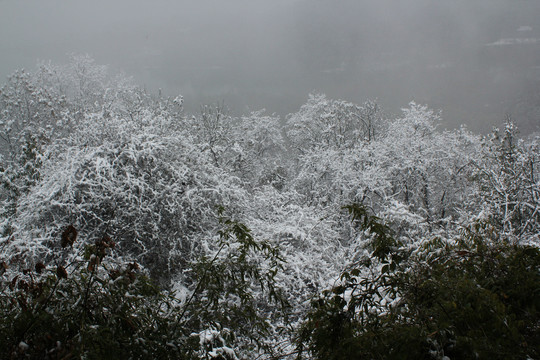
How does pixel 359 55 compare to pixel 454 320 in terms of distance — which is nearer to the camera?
pixel 454 320

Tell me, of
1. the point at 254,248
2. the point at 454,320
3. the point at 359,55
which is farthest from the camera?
the point at 359,55

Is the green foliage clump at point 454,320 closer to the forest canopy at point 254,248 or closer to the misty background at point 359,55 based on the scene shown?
the forest canopy at point 254,248

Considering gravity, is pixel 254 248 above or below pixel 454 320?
above

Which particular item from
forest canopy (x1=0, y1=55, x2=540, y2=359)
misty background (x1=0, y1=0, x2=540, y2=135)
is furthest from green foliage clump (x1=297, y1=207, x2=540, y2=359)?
misty background (x1=0, y1=0, x2=540, y2=135)

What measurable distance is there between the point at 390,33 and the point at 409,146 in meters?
119

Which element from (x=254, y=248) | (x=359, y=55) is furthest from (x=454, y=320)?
(x=359, y=55)

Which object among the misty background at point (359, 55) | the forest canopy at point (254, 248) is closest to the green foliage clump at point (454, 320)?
the forest canopy at point (254, 248)

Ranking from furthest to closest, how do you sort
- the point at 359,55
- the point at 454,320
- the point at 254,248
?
the point at 359,55, the point at 254,248, the point at 454,320

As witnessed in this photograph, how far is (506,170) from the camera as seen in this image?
1272 centimetres

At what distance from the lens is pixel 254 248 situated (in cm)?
245

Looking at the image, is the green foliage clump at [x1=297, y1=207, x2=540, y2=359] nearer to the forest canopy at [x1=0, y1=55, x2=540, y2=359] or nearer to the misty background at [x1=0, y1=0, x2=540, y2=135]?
the forest canopy at [x1=0, y1=55, x2=540, y2=359]

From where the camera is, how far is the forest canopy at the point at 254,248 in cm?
183

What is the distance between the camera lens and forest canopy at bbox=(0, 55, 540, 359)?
6.00 feet

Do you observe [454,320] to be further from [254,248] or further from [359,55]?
[359,55]
